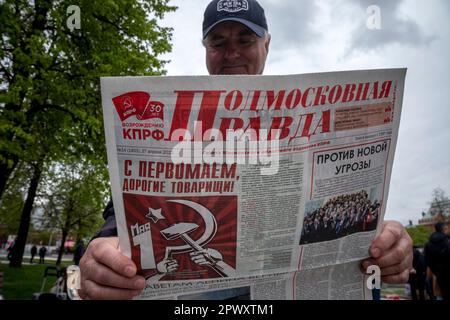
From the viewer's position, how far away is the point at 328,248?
1180 mm

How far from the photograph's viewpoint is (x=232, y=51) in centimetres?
163

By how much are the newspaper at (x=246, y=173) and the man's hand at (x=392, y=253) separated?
0.04 metres

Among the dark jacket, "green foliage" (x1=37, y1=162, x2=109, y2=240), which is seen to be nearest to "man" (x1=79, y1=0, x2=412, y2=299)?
the dark jacket

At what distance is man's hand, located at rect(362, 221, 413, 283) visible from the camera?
117cm

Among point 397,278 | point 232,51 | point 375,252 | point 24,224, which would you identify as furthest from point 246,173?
point 24,224

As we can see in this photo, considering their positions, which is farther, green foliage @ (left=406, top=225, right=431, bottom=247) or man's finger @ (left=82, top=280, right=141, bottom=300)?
green foliage @ (left=406, top=225, right=431, bottom=247)

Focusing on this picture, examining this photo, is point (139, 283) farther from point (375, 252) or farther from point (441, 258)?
point (441, 258)

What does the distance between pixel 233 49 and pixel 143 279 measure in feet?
3.68

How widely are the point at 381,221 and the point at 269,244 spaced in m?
0.41

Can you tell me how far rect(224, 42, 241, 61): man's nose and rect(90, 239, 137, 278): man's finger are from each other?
103 cm

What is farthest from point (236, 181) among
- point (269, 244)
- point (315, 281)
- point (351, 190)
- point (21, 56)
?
point (21, 56)

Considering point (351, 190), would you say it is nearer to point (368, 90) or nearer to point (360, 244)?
point (360, 244)

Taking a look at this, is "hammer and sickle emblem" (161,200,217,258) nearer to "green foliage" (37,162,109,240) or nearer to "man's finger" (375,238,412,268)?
"man's finger" (375,238,412,268)

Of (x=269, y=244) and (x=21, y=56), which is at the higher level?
(x=21, y=56)
